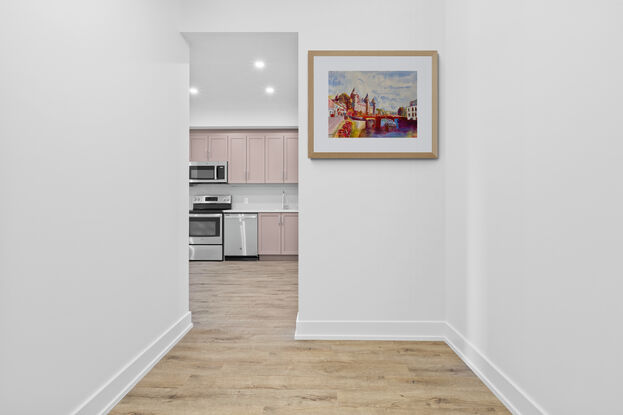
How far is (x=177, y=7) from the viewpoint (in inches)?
93.3

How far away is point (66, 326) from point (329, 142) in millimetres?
1734

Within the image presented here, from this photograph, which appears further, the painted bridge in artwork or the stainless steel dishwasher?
the stainless steel dishwasher

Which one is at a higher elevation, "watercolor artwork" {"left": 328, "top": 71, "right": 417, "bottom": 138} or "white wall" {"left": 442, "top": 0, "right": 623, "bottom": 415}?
"watercolor artwork" {"left": 328, "top": 71, "right": 417, "bottom": 138}

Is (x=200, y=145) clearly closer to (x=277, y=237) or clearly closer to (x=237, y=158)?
(x=237, y=158)

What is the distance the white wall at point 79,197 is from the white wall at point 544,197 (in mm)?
1836

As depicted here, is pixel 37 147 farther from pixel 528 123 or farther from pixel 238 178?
pixel 238 178

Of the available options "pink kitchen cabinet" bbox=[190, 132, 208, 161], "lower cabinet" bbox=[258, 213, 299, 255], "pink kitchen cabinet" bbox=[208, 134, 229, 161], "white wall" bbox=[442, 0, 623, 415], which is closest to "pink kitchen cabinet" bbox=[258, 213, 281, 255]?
"lower cabinet" bbox=[258, 213, 299, 255]

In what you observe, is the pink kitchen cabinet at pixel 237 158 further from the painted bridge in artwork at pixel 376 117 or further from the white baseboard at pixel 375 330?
the white baseboard at pixel 375 330

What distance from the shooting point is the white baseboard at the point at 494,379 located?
148cm

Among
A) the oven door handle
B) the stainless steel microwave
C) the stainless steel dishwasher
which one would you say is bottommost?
the stainless steel dishwasher

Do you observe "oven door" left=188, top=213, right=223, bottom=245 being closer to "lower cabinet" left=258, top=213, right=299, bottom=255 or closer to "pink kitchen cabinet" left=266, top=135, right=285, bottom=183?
"lower cabinet" left=258, top=213, right=299, bottom=255

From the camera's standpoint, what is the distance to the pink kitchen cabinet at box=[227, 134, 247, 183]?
5.94 m

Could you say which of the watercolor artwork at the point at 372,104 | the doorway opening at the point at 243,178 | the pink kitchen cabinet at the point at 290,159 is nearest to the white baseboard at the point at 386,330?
the watercolor artwork at the point at 372,104

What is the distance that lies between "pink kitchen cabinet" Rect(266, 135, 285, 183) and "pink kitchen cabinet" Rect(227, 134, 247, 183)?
0.39m
